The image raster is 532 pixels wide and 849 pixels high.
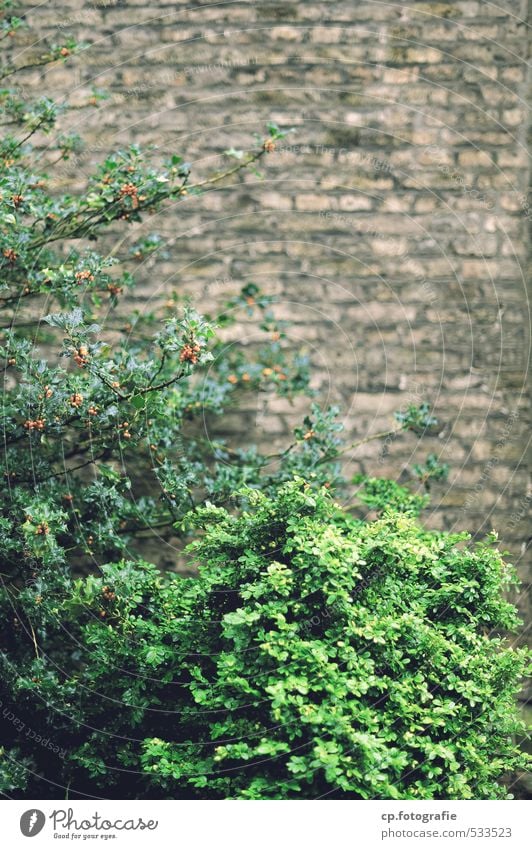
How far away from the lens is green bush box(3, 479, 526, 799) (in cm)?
237

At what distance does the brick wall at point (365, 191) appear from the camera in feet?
13.3

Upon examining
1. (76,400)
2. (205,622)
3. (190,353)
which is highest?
(190,353)

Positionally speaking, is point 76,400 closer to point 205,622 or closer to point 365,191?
point 205,622

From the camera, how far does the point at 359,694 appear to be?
7.73ft

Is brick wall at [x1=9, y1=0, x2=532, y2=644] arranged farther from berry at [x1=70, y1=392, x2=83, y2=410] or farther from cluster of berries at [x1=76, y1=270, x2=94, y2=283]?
berry at [x1=70, y1=392, x2=83, y2=410]

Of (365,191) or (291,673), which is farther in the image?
(365,191)

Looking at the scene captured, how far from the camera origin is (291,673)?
2.35 metres

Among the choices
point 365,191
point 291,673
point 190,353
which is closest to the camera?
point 291,673

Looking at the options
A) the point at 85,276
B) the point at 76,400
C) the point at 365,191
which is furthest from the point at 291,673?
the point at 365,191

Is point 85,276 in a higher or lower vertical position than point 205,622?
higher
